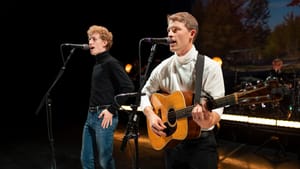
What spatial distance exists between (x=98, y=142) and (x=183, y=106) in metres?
1.12

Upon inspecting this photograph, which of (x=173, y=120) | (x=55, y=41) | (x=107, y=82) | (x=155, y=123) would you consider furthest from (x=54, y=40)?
(x=173, y=120)

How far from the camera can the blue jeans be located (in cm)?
288

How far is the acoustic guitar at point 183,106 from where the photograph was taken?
1.86 meters

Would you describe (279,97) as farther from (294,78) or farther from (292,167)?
(294,78)

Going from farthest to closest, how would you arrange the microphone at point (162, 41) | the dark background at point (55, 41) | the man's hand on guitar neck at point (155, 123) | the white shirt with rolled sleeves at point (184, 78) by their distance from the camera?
the dark background at point (55, 41)
the man's hand on guitar neck at point (155, 123)
the microphone at point (162, 41)
the white shirt with rolled sleeves at point (184, 78)

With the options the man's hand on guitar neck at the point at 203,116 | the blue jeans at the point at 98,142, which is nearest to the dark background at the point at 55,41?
the blue jeans at the point at 98,142

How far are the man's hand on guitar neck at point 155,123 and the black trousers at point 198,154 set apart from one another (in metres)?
0.22

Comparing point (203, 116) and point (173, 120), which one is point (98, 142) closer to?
point (173, 120)

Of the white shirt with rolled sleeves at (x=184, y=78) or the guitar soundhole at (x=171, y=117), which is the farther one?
the guitar soundhole at (x=171, y=117)

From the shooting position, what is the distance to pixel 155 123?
2.27m

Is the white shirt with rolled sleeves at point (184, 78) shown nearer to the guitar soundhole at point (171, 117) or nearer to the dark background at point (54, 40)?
the guitar soundhole at point (171, 117)

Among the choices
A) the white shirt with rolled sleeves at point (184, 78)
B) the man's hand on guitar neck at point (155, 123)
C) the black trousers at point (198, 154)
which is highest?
the white shirt with rolled sleeves at point (184, 78)

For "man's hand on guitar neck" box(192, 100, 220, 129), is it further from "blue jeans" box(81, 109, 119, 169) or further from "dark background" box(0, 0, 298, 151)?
"dark background" box(0, 0, 298, 151)

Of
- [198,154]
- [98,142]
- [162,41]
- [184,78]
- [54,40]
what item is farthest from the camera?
[54,40]
